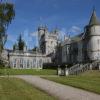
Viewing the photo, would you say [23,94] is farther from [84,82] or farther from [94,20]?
[94,20]

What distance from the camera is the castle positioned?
67312mm

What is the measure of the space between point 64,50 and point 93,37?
71.4 feet

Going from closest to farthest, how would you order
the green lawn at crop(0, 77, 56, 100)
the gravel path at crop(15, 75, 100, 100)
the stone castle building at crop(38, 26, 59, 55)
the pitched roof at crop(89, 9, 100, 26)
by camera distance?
the gravel path at crop(15, 75, 100, 100) → the green lawn at crop(0, 77, 56, 100) → the pitched roof at crop(89, 9, 100, 26) → the stone castle building at crop(38, 26, 59, 55)

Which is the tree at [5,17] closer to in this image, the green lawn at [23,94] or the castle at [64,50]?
the green lawn at [23,94]

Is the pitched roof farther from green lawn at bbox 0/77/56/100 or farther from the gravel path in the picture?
green lawn at bbox 0/77/56/100

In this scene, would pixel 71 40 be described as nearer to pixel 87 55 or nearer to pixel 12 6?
pixel 87 55

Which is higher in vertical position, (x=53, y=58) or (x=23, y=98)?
(x=53, y=58)

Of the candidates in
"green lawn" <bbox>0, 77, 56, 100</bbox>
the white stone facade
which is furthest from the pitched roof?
"green lawn" <bbox>0, 77, 56, 100</bbox>

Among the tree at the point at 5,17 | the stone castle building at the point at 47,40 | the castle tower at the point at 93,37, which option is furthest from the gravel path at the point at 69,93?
the stone castle building at the point at 47,40

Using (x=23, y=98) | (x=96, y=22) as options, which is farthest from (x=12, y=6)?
(x=96, y=22)

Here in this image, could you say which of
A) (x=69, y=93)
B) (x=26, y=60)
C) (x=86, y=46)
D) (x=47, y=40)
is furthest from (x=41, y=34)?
(x=69, y=93)

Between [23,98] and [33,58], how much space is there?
261 ft

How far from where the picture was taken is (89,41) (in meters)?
69.0

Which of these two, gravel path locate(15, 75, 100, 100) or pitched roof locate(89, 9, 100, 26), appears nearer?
gravel path locate(15, 75, 100, 100)
